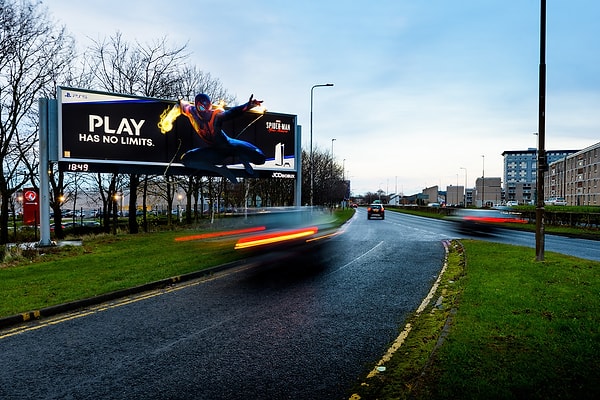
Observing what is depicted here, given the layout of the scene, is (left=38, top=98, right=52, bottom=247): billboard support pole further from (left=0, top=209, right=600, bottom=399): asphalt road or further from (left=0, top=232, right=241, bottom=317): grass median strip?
(left=0, top=209, right=600, bottom=399): asphalt road

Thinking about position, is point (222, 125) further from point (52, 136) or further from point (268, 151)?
point (52, 136)

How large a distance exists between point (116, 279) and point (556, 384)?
8.80m

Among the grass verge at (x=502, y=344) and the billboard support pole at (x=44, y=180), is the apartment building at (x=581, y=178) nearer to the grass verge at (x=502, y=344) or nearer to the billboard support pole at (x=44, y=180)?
the grass verge at (x=502, y=344)

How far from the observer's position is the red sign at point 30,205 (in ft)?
58.7

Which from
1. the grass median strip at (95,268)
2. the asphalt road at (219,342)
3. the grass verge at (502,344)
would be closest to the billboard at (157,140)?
the grass median strip at (95,268)

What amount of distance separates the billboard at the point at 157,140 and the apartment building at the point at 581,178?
266ft

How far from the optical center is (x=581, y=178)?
288 feet

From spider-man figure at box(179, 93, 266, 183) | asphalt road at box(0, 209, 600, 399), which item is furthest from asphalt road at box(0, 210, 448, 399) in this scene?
spider-man figure at box(179, 93, 266, 183)

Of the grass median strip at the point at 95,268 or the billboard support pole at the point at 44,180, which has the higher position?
the billboard support pole at the point at 44,180

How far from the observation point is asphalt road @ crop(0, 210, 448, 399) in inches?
156

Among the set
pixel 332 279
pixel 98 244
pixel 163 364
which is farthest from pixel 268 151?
pixel 163 364

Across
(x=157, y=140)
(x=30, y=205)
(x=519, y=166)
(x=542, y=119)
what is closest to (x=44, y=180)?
(x=30, y=205)

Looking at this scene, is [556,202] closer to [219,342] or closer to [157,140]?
[157,140]

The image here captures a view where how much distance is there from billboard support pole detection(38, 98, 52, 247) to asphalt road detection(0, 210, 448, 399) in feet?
33.8
